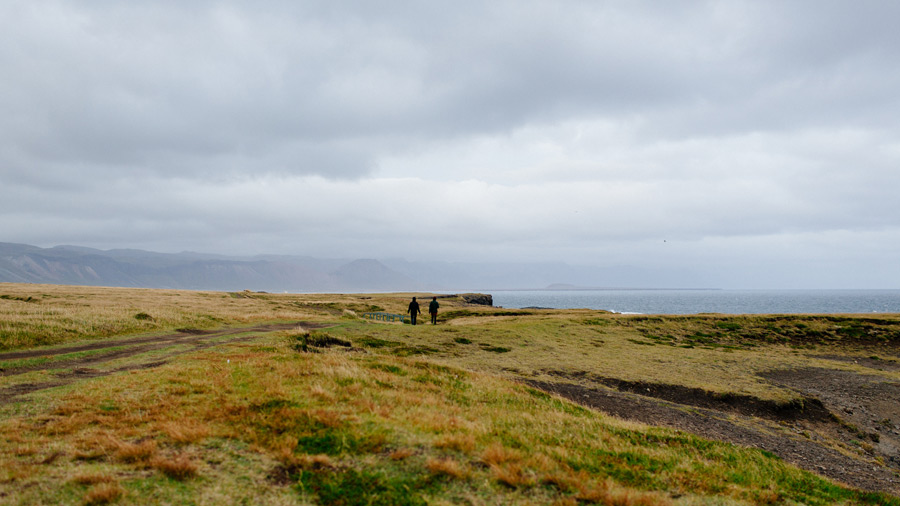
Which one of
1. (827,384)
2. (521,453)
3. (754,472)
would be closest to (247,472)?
(521,453)

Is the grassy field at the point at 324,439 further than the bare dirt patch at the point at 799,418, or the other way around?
the bare dirt patch at the point at 799,418

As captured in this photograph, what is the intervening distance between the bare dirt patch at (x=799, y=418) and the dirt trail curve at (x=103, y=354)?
18.6 meters

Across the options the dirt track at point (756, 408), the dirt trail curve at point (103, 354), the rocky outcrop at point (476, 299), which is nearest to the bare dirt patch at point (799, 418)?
the dirt track at point (756, 408)

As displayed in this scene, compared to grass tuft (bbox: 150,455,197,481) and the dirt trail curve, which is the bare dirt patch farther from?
the dirt trail curve

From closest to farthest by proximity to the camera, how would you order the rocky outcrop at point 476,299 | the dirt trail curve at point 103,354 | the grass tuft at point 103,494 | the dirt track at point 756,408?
the grass tuft at point 103,494
the dirt track at point 756,408
the dirt trail curve at point 103,354
the rocky outcrop at point 476,299

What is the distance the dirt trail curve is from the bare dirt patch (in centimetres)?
1864

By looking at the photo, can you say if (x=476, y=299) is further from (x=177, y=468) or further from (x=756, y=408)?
(x=177, y=468)

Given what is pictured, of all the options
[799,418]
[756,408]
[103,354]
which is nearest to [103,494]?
[103,354]

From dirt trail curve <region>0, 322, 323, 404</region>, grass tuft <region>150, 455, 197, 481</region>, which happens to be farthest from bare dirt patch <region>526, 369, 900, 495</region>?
dirt trail curve <region>0, 322, 323, 404</region>

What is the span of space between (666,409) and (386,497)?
53.5ft

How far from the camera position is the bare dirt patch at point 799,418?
15.0 meters

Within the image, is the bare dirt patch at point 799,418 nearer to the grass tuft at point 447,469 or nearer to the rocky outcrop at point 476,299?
the grass tuft at point 447,469

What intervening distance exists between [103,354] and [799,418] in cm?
3497

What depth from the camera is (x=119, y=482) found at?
284 inches
